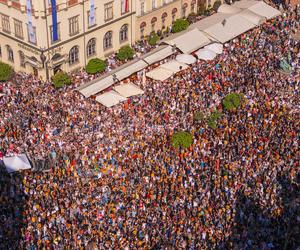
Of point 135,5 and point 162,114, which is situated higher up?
point 135,5

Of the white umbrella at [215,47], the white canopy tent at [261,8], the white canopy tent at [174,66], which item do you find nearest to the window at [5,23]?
the white canopy tent at [174,66]

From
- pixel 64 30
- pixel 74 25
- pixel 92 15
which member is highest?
pixel 92 15

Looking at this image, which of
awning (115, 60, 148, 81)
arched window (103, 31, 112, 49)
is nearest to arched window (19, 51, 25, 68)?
arched window (103, 31, 112, 49)

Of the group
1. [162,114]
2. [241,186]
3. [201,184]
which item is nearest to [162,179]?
[201,184]

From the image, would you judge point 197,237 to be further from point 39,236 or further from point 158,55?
point 158,55

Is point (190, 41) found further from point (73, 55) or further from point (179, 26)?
point (73, 55)

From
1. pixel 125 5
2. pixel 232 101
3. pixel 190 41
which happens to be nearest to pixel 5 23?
pixel 125 5
